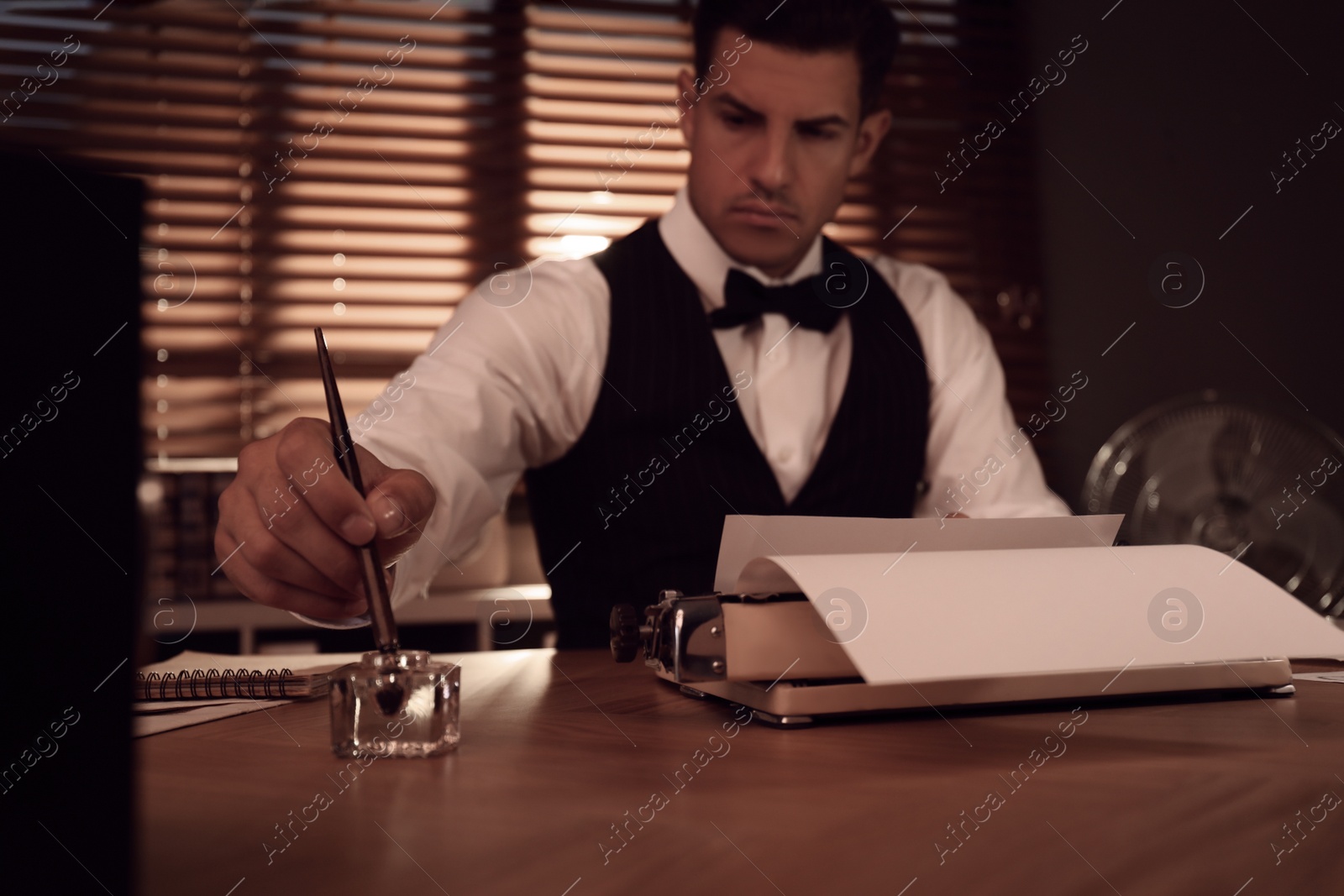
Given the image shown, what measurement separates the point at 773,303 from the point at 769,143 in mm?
214

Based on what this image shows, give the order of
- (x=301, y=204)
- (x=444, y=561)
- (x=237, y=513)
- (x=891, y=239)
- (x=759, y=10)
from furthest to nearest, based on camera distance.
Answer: (x=891, y=239) < (x=301, y=204) < (x=759, y=10) < (x=444, y=561) < (x=237, y=513)

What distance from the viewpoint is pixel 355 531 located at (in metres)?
0.50

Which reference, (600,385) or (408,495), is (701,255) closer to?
(600,385)

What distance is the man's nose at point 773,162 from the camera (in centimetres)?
141

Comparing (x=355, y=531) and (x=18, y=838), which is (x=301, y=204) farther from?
(x=18, y=838)

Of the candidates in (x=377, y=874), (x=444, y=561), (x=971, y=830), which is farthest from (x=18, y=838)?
(x=444, y=561)

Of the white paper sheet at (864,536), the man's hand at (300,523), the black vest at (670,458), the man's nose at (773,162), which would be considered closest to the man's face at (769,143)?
the man's nose at (773,162)

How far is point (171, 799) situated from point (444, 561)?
2.63 ft

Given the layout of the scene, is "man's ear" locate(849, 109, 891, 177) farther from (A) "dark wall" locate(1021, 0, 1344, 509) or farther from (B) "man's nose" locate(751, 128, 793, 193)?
(A) "dark wall" locate(1021, 0, 1344, 509)

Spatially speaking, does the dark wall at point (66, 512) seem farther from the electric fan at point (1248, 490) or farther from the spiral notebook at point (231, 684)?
the electric fan at point (1248, 490)

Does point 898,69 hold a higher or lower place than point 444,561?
higher

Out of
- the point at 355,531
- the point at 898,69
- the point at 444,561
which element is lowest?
the point at 444,561

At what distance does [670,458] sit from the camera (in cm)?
136

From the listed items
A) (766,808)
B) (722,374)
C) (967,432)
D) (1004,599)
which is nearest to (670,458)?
(722,374)
